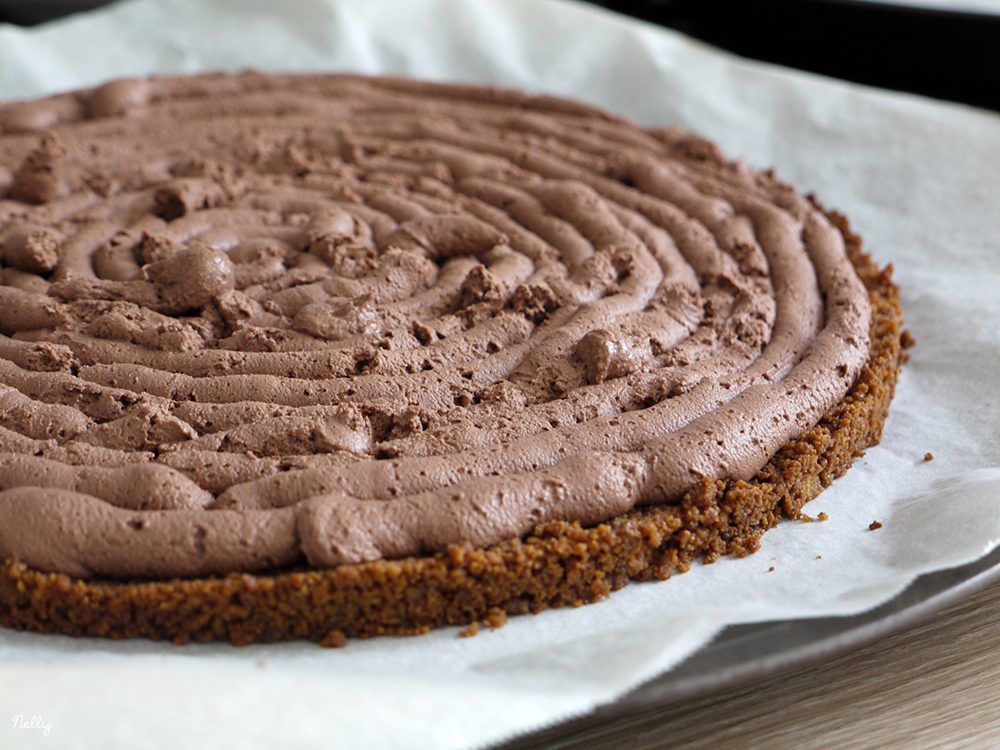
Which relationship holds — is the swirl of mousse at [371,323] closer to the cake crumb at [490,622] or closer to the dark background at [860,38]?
the cake crumb at [490,622]

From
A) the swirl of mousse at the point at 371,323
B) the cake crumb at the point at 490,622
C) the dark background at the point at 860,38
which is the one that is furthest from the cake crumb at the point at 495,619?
the dark background at the point at 860,38

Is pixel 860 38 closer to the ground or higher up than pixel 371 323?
higher up

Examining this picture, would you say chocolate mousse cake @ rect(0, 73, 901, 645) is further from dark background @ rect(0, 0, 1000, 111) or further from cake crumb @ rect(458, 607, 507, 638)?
dark background @ rect(0, 0, 1000, 111)

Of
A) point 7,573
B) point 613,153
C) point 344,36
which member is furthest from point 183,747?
point 344,36

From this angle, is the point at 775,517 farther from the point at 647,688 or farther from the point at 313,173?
the point at 313,173

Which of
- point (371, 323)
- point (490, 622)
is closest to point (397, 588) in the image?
point (490, 622)

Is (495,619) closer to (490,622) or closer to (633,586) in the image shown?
(490,622)
